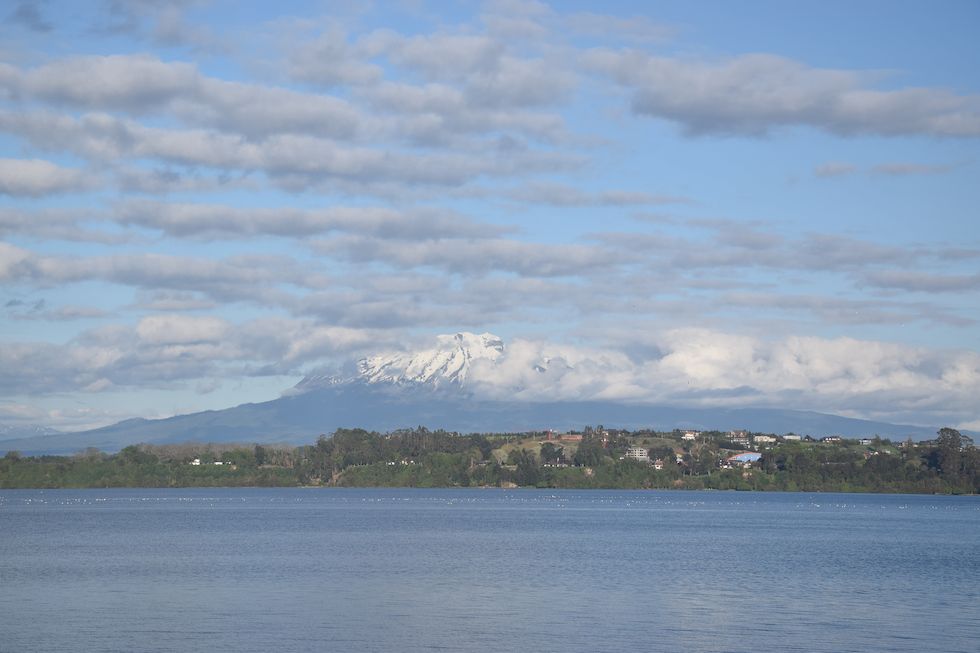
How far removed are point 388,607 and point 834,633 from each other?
22929 millimetres

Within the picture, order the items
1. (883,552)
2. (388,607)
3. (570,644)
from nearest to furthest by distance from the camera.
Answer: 1. (570,644)
2. (388,607)
3. (883,552)

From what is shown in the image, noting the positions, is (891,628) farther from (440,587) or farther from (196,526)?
(196,526)

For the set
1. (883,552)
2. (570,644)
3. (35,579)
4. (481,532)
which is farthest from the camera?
(481,532)

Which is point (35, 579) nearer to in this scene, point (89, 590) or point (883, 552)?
point (89, 590)

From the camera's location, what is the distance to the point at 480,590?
72.4m

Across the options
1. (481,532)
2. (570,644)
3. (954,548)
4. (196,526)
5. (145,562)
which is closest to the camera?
(570,644)

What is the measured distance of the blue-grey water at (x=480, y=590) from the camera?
Result: 181ft

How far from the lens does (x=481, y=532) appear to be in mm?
132875

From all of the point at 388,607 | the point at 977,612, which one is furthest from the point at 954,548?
the point at 388,607

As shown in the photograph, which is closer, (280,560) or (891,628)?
(891,628)

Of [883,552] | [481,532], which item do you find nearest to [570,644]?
[883,552]

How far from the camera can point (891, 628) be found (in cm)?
5969

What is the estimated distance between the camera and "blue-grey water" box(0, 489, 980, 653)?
55.0 metres

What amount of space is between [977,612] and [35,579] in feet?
187
